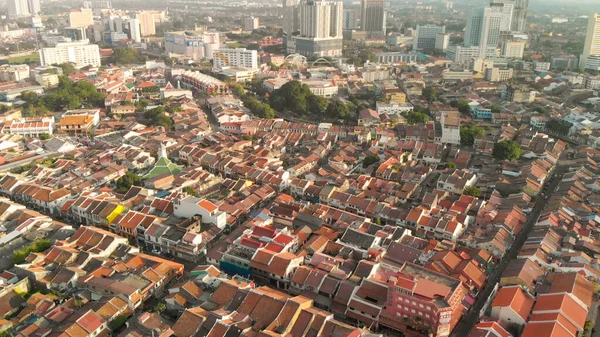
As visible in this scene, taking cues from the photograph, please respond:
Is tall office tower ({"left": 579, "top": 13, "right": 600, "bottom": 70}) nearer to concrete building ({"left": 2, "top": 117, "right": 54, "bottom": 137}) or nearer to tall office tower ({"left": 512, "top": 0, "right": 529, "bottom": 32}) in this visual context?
tall office tower ({"left": 512, "top": 0, "right": 529, "bottom": 32})

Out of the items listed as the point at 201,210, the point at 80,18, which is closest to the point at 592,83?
the point at 201,210

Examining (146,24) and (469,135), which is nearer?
(469,135)

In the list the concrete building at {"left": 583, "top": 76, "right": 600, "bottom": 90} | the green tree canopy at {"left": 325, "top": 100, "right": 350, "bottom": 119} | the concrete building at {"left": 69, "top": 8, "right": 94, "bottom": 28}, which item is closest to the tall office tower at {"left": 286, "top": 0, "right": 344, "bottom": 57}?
the green tree canopy at {"left": 325, "top": 100, "right": 350, "bottom": 119}

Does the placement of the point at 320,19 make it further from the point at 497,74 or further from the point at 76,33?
the point at 76,33

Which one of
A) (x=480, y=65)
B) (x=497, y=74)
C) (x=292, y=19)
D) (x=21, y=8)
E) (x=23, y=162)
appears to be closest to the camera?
(x=23, y=162)

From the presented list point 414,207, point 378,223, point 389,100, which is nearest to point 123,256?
point 378,223
